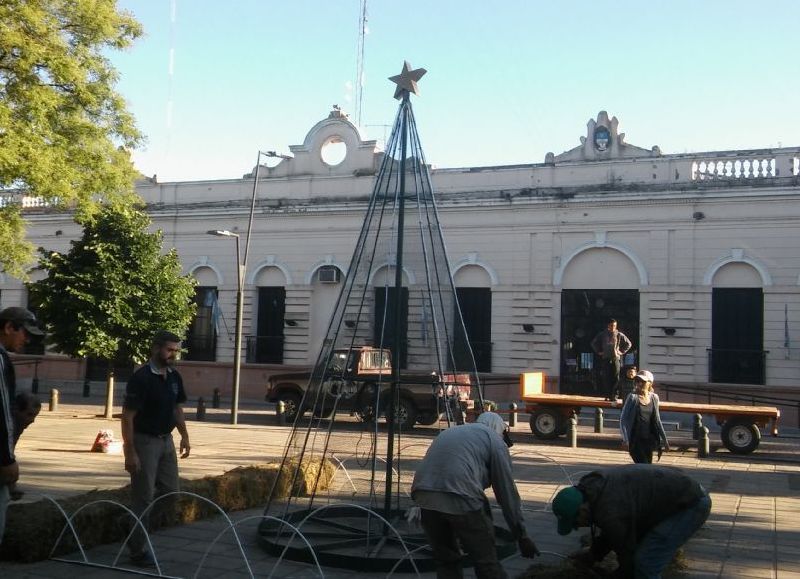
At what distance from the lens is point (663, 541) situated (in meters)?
5.55

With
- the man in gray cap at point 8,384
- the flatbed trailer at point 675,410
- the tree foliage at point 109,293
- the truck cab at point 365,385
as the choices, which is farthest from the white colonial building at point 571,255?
the man in gray cap at point 8,384

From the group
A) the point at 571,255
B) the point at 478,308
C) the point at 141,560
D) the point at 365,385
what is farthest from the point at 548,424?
the point at 141,560

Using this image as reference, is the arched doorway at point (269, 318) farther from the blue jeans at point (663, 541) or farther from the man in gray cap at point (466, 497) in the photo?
the blue jeans at point (663, 541)

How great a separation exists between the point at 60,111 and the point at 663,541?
1450 cm

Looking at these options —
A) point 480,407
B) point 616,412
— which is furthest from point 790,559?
point 616,412

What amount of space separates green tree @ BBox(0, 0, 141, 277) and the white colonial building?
495 inches

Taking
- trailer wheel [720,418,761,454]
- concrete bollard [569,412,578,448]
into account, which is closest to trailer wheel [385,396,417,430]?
concrete bollard [569,412,578,448]

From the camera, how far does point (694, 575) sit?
7289mm

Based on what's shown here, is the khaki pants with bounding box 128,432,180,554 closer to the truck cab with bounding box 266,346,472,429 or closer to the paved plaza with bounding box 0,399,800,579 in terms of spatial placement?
the paved plaza with bounding box 0,399,800,579

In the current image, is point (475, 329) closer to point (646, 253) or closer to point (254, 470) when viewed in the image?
point (646, 253)

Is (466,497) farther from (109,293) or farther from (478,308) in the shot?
(478,308)

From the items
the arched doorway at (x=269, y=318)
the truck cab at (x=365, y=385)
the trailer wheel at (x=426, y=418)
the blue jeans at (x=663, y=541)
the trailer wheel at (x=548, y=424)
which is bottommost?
the trailer wheel at (x=548, y=424)

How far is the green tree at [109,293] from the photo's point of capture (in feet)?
67.3

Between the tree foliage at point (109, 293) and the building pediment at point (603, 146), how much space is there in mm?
12901
